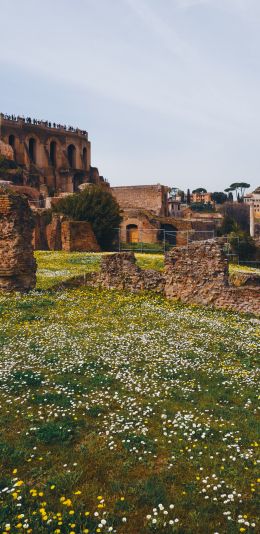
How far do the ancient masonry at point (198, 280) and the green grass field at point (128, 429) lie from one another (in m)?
3.32

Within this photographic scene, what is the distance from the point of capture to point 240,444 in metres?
5.54

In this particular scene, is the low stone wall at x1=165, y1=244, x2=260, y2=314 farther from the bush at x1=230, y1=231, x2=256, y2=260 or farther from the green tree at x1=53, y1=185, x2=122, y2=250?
the bush at x1=230, y1=231, x2=256, y2=260

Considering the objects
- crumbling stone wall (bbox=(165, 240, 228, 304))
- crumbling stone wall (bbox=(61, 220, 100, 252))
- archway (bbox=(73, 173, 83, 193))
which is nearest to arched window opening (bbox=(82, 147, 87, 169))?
archway (bbox=(73, 173, 83, 193))

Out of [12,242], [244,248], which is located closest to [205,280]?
[12,242]

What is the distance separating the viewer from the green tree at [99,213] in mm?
39406

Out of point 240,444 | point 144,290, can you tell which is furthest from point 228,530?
point 144,290

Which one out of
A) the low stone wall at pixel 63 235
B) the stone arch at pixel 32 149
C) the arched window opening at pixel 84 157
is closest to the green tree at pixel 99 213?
the low stone wall at pixel 63 235

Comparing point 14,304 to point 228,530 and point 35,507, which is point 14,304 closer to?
point 35,507

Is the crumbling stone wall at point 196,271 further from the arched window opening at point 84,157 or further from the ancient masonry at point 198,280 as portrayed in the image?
the arched window opening at point 84,157

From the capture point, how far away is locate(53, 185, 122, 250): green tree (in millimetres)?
39406

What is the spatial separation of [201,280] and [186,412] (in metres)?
Result: 9.86

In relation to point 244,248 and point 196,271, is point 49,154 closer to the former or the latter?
point 244,248

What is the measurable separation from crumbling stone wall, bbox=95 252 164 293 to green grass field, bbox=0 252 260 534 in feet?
19.3

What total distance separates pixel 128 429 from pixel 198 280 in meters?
10.5
